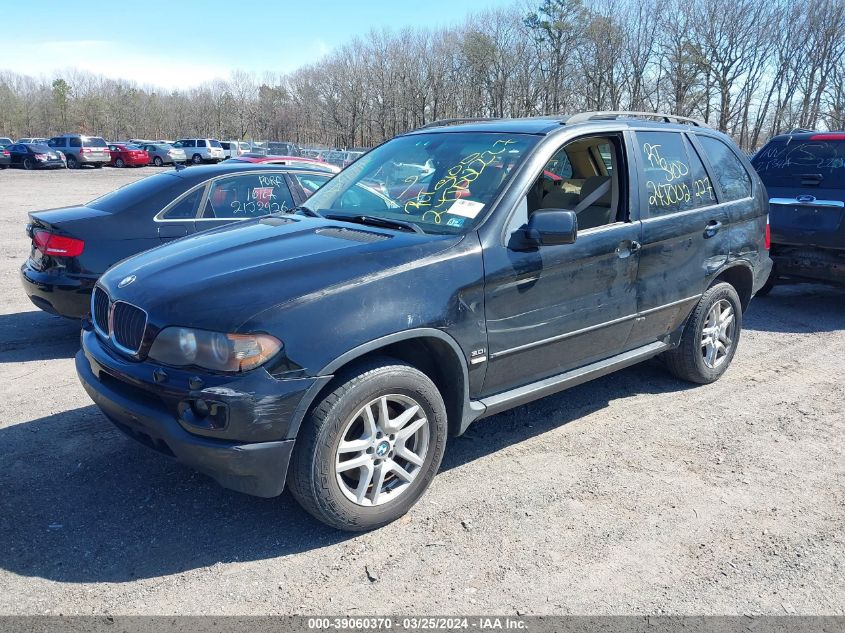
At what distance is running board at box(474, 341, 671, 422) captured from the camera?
378 cm

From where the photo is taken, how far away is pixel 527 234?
3693mm

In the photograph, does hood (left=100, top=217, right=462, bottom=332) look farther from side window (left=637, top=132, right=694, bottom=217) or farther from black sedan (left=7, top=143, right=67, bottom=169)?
black sedan (left=7, top=143, right=67, bottom=169)

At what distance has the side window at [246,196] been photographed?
6477 mm

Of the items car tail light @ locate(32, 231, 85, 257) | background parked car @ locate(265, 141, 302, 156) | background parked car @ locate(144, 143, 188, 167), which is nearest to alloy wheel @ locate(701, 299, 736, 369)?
car tail light @ locate(32, 231, 85, 257)

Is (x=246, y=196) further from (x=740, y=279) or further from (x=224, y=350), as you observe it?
(x=740, y=279)

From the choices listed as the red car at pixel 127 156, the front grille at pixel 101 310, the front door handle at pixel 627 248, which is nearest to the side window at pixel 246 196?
the front grille at pixel 101 310

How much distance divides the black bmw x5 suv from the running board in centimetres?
2

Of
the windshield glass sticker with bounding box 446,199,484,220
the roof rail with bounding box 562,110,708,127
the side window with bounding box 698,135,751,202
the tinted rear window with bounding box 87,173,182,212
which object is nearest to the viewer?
the windshield glass sticker with bounding box 446,199,484,220

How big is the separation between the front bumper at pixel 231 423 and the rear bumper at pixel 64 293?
10.1 ft

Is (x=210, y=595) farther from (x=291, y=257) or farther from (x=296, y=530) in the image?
(x=291, y=257)

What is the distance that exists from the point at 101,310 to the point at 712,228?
4.08 meters

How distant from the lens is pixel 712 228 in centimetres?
498

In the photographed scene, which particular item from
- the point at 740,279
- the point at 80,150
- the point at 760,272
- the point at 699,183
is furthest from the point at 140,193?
the point at 80,150

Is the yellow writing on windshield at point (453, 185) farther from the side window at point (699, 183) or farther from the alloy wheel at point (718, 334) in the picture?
the alloy wheel at point (718, 334)
